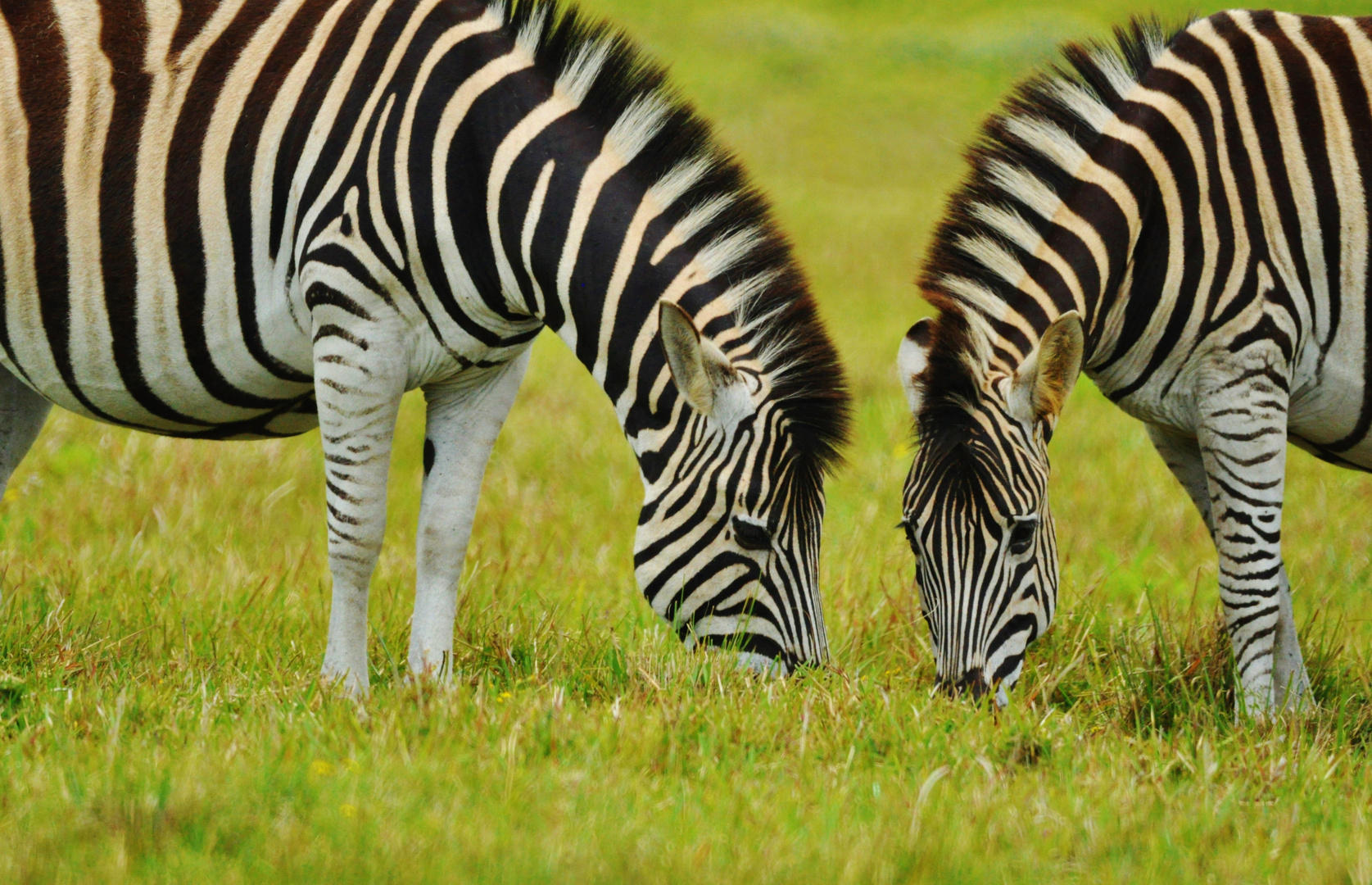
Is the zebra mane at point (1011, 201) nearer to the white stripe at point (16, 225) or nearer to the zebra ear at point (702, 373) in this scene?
the zebra ear at point (702, 373)

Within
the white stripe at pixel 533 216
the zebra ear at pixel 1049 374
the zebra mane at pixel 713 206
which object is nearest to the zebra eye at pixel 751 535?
the zebra mane at pixel 713 206

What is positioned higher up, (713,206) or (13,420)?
(713,206)

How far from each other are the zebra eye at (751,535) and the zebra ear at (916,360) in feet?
2.21

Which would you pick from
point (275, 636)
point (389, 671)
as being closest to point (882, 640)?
point (389, 671)

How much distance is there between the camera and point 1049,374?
4.12 meters

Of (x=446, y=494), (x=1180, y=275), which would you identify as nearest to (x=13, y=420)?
(x=446, y=494)

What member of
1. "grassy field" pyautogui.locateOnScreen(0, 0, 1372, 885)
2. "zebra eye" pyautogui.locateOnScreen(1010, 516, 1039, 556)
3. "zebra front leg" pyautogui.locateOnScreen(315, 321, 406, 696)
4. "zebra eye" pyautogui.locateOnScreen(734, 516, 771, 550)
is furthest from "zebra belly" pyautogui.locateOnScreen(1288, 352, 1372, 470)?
"zebra front leg" pyautogui.locateOnScreen(315, 321, 406, 696)

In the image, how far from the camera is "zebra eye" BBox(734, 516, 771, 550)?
3988 millimetres

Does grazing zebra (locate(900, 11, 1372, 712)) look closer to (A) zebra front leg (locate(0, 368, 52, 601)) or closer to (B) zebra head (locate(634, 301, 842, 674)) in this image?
(B) zebra head (locate(634, 301, 842, 674))

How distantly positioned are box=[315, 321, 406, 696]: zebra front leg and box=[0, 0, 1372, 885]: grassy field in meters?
0.25

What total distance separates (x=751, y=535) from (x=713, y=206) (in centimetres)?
109

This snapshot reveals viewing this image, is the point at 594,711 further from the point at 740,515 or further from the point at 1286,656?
the point at 1286,656

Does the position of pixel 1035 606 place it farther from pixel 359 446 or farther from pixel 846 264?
pixel 846 264

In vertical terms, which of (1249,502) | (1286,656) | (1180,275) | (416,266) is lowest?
(1286,656)
